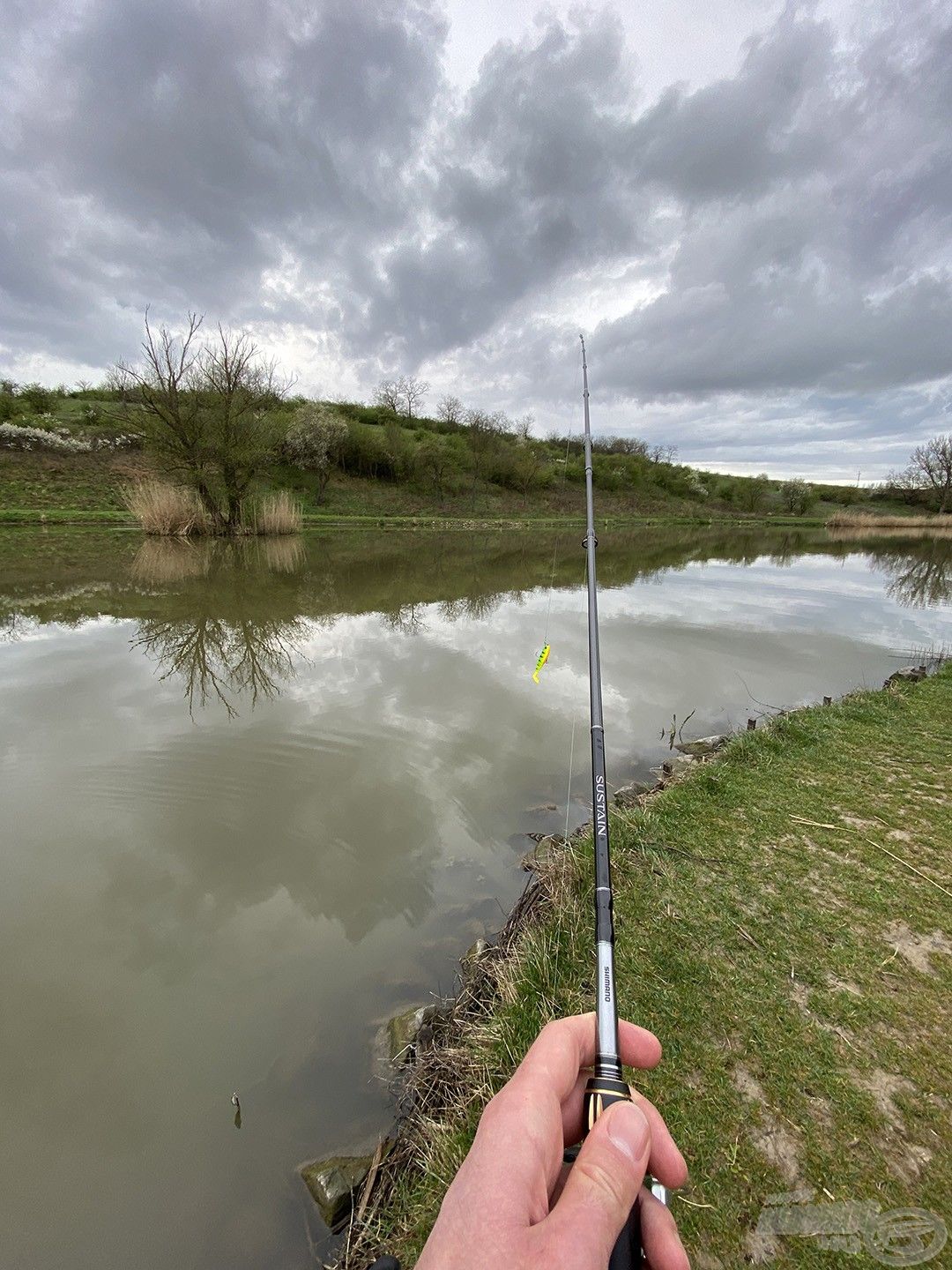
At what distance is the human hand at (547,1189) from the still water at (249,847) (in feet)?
5.57

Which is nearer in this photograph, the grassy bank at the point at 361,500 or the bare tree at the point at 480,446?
the grassy bank at the point at 361,500

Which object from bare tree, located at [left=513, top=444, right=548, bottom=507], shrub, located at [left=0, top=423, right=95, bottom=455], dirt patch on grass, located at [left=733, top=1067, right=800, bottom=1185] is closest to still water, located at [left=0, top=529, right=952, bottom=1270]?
dirt patch on grass, located at [left=733, top=1067, right=800, bottom=1185]

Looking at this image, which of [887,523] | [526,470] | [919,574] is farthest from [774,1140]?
[887,523]

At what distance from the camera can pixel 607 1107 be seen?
1003 mm

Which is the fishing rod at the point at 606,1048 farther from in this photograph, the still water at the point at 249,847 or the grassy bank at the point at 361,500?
the grassy bank at the point at 361,500

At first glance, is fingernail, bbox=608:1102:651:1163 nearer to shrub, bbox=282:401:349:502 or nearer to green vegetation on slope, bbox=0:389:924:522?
green vegetation on slope, bbox=0:389:924:522

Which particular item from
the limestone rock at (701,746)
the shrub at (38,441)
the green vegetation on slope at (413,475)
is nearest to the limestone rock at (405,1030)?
the limestone rock at (701,746)

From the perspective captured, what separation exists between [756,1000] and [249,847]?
3.29 meters

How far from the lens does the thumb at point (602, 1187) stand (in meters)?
0.77

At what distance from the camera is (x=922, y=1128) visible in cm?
187

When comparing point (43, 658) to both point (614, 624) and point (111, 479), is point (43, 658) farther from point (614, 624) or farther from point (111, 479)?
point (111, 479)

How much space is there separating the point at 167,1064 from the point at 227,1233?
2.47 feet

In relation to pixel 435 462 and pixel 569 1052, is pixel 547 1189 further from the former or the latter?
pixel 435 462

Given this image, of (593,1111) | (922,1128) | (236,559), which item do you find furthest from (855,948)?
(236,559)
